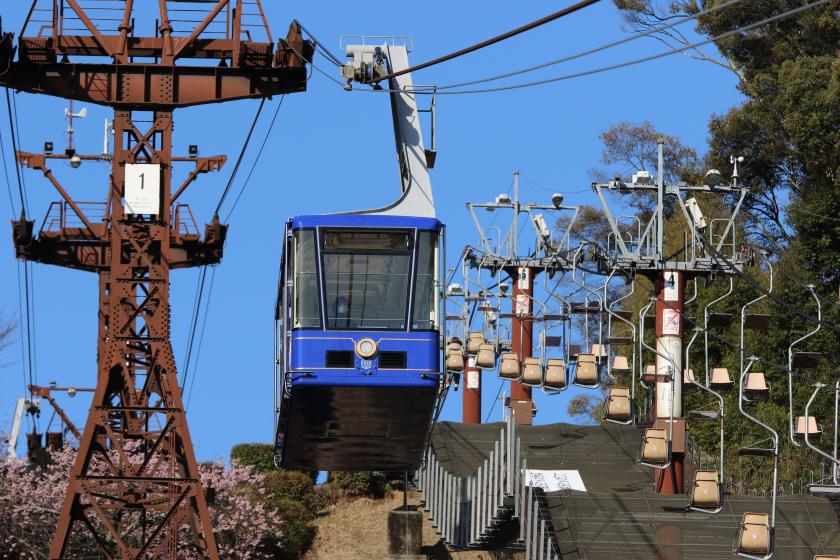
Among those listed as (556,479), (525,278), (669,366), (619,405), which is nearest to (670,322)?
(669,366)

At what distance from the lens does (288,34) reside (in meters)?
32.4

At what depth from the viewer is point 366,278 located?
2380cm

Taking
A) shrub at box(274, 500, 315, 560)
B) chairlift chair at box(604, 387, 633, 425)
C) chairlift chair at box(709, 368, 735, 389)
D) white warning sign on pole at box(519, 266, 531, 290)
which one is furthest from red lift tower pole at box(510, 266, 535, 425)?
chairlift chair at box(709, 368, 735, 389)

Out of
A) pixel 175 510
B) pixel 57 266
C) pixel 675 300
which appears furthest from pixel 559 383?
pixel 57 266

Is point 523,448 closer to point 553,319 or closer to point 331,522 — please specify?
point 553,319

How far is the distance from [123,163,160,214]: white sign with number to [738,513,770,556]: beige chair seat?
13215 mm

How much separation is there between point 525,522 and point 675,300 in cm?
569

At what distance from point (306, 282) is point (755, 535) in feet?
23.7

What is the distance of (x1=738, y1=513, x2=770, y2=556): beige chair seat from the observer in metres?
25.0

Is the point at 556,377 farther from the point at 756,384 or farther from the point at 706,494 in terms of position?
the point at 706,494

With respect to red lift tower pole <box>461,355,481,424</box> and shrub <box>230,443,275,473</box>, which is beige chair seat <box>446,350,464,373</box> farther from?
shrub <box>230,443,275,473</box>

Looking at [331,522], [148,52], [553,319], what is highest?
[148,52]

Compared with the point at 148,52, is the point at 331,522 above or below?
below

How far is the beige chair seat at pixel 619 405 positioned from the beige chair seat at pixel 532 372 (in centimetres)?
373
